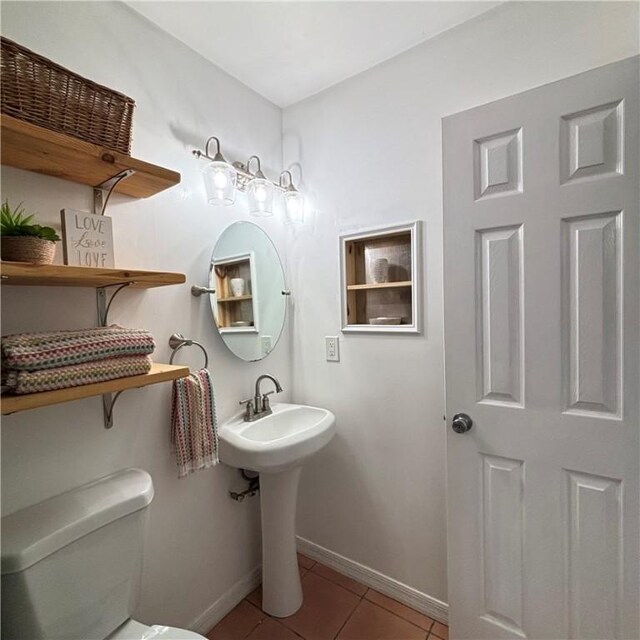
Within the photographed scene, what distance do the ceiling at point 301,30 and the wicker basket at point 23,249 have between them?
3.24ft

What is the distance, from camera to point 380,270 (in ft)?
5.24

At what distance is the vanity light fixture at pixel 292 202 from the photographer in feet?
5.66

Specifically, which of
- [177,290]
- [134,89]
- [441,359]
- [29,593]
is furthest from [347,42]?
[29,593]

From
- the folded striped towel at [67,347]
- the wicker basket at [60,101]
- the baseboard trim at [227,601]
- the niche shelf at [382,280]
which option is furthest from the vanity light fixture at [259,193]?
the baseboard trim at [227,601]

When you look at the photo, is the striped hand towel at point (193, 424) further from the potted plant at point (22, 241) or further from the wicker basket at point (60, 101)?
the wicker basket at point (60, 101)

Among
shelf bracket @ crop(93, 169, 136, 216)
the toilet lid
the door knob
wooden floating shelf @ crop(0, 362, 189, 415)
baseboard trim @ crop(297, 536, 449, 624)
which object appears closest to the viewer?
wooden floating shelf @ crop(0, 362, 189, 415)

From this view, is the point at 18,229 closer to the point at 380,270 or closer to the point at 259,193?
the point at 259,193

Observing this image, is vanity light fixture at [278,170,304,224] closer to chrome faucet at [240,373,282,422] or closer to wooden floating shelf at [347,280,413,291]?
wooden floating shelf at [347,280,413,291]

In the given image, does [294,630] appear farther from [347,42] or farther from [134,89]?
[347,42]

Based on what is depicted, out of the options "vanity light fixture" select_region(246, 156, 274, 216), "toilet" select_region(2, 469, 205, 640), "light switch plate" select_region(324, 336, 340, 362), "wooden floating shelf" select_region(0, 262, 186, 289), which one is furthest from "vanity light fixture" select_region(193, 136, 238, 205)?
"toilet" select_region(2, 469, 205, 640)

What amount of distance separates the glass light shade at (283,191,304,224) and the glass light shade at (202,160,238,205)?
→ 0.37 meters

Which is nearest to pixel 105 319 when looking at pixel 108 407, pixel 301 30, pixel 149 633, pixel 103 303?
pixel 103 303

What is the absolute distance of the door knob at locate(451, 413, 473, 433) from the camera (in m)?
1.23

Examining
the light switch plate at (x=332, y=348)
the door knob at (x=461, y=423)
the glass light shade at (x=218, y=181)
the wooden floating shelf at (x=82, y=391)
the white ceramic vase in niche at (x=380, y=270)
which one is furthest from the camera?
the light switch plate at (x=332, y=348)
